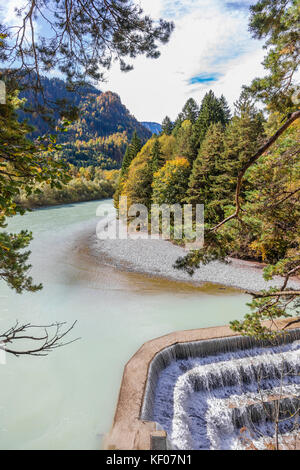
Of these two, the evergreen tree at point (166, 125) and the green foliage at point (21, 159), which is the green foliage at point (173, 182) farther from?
the evergreen tree at point (166, 125)

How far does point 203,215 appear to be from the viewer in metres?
17.4

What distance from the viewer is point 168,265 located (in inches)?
540

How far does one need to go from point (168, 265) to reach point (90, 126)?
127 metres

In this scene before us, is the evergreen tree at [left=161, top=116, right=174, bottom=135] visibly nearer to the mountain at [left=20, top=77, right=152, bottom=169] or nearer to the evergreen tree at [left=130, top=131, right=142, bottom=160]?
the evergreen tree at [left=130, top=131, right=142, bottom=160]

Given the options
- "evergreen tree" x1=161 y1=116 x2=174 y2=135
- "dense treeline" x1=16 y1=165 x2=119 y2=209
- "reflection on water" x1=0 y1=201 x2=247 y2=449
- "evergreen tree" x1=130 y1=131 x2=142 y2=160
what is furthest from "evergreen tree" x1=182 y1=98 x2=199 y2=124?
"reflection on water" x1=0 y1=201 x2=247 y2=449

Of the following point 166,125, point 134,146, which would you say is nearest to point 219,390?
Answer: point 134,146

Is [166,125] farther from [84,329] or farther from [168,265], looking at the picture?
[84,329]

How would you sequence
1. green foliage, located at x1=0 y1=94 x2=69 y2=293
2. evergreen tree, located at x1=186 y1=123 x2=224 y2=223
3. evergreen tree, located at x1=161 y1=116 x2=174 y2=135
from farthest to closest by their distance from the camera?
evergreen tree, located at x1=161 y1=116 x2=174 y2=135, evergreen tree, located at x1=186 y1=123 x2=224 y2=223, green foliage, located at x1=0 y1=94 x2=69 y2=293

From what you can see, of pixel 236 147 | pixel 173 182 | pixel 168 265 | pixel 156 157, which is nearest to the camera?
pixel 168 265

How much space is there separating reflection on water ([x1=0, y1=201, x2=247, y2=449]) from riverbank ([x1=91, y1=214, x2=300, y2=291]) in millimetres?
767

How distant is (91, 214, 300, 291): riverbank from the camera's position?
11.6m

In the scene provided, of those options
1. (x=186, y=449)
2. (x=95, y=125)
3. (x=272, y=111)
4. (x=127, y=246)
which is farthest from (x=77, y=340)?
(x=95, y=125)

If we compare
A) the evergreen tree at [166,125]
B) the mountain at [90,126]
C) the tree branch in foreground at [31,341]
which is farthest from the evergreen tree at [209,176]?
the evergreen tree at [166,125]

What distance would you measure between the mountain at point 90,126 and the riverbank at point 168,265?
22.0ft
